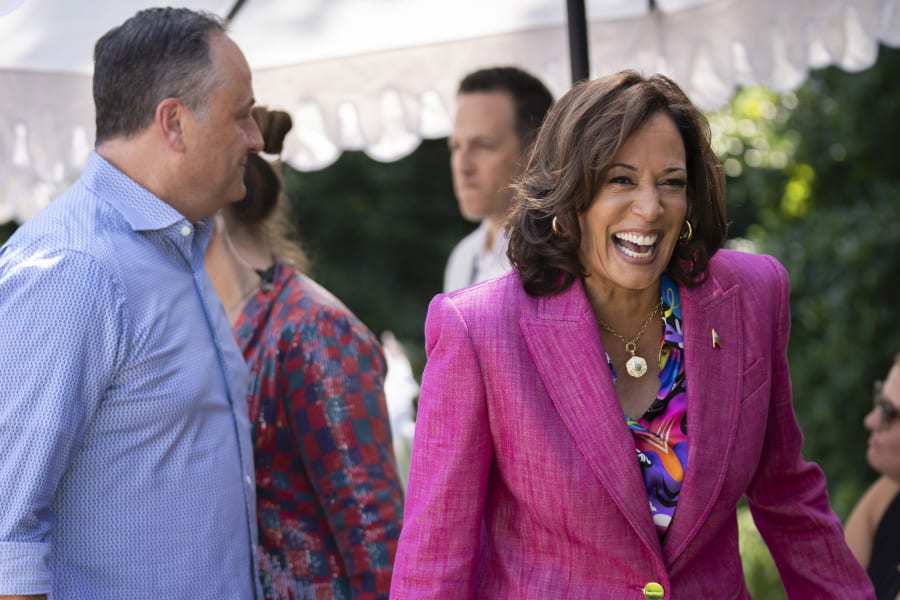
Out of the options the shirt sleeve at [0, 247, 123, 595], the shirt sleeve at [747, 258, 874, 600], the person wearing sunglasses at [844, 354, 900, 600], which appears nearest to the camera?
the shirt sleeve at [0, 247, 123, 595]

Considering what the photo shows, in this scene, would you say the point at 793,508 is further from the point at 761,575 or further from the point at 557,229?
the point at 761,575

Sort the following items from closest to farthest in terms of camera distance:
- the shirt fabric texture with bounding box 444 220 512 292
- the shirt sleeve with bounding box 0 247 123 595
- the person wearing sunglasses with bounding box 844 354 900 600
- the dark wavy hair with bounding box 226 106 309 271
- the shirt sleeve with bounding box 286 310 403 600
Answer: the shirt sleeve with bounding box 0 247 123 595, the shirt sleeve with bounding box 286 310 403 600, the dark wavy hair with bounding box 226 106 309 271, the person wearing sunglasses with bounding box 844 354 900 600, the shirt fabric texture with bounding box 444 220 512 292

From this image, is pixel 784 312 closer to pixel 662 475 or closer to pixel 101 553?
pixel 662 475

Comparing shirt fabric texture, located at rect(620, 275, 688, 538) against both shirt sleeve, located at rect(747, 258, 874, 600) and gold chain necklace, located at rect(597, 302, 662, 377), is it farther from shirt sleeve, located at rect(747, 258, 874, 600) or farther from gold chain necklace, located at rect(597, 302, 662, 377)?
shirt sleeve, located at rect(747, 258, 874, 600)

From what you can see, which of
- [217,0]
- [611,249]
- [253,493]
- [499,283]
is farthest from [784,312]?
[217,0]

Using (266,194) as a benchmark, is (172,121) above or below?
above

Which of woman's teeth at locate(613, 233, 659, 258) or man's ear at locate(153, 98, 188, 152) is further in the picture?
man's ear at locate(153, 98, 188, 152)

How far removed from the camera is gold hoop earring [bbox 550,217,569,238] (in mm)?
2260

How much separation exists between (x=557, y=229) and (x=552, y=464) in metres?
0.45

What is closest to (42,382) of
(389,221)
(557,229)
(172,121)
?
(172,121)

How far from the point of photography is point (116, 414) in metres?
2.22

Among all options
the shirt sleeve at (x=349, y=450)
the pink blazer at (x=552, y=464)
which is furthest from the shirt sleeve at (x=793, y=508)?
the shirt sleeve at (x=349, y=450)

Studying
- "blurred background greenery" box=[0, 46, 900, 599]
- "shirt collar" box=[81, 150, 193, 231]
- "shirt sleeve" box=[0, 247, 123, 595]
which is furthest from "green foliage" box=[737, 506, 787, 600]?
"shirt sleeve" box=[0, 247, 123, 595]

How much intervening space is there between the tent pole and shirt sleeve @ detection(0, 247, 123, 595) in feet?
5.24
